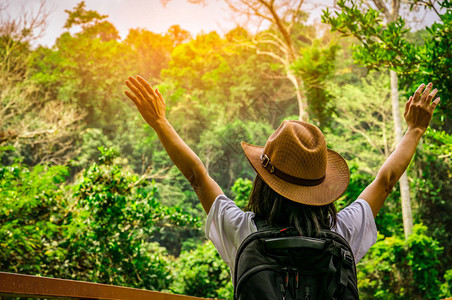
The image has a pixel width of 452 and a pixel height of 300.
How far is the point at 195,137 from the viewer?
23.2m

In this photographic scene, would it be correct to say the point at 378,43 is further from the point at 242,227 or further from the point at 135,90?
the point at 242,227

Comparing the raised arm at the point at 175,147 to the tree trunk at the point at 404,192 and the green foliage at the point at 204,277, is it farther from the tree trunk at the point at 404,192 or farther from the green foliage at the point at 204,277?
the tree trunk at the point at 404,192

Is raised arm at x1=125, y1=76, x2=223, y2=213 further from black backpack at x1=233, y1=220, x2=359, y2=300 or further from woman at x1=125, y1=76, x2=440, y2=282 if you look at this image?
black backpack at x1=233, y1=220, x2=359, y2=300

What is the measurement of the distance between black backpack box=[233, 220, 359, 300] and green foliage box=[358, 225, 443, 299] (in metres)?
6.68

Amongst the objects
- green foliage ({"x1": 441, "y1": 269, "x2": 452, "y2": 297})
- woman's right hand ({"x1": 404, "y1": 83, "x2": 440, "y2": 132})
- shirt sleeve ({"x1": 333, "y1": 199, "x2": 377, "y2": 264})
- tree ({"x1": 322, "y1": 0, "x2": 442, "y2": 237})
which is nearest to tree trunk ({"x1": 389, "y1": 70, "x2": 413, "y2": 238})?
green foliage ({"x1": 441, "y1": 269, "x2": 452, "y2": 297})

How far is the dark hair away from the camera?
898 millimetres

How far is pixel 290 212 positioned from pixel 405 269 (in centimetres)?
701

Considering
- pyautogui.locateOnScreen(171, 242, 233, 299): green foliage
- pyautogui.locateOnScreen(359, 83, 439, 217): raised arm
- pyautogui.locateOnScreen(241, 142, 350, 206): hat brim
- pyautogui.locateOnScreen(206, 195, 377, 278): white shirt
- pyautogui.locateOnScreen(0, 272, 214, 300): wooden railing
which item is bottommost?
pyautogui.locateOnScreen(171, 242, 233, 299): green foliage

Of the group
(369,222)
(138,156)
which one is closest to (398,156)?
(369,222)

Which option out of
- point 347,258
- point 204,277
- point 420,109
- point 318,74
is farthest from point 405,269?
point 347,258

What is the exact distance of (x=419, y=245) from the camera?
22.0 feet

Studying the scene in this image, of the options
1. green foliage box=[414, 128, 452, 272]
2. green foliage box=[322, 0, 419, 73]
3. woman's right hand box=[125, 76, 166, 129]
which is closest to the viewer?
woman's right hand box=[125, 76, 166, 129]

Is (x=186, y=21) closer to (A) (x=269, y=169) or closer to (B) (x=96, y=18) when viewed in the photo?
(B) (x=96, y=18)

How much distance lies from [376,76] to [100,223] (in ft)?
52.6
